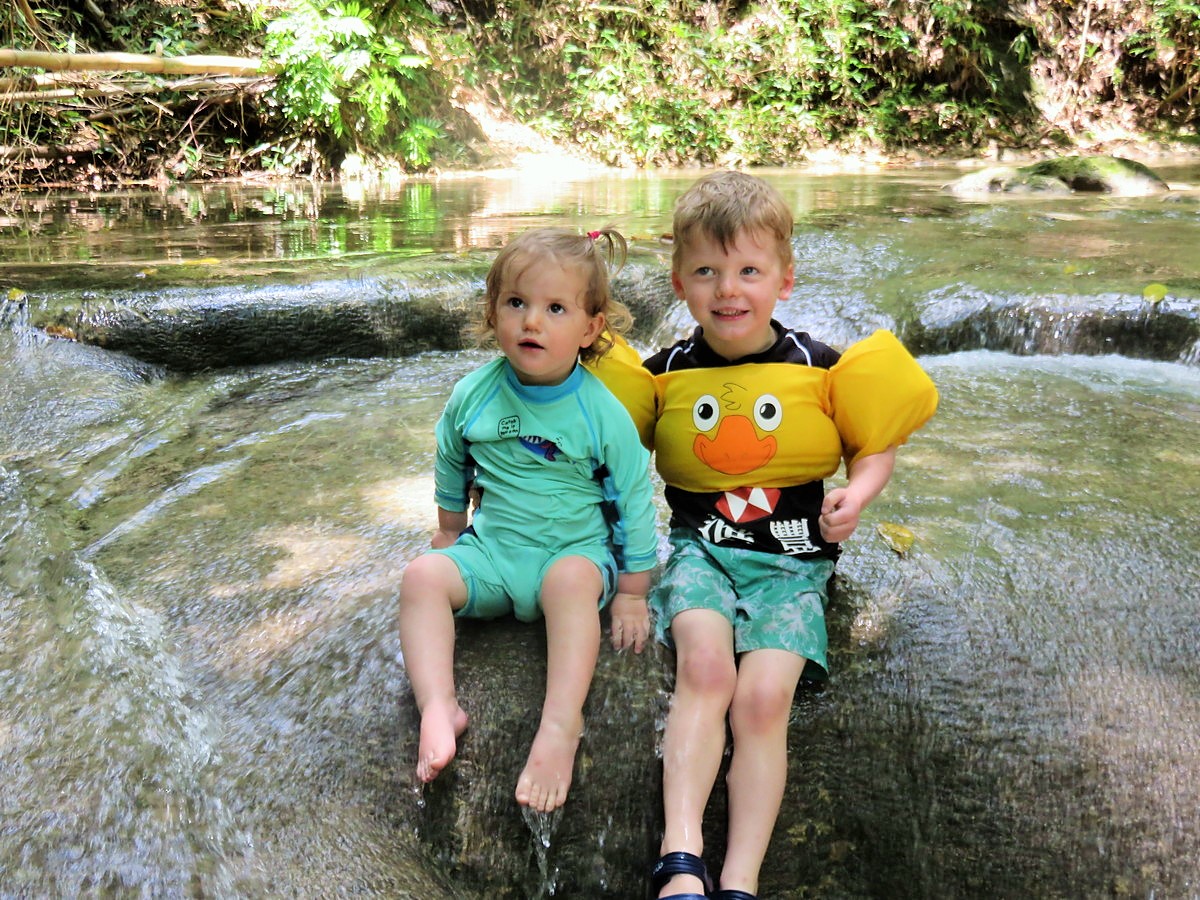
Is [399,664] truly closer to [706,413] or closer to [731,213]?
[706,413]

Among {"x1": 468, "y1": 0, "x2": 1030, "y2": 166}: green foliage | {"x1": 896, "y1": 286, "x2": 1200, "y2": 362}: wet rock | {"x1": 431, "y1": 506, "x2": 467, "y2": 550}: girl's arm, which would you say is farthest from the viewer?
{"x1": 468, "y1": 0, "x2": 1030, "y2": 166}: green foliage

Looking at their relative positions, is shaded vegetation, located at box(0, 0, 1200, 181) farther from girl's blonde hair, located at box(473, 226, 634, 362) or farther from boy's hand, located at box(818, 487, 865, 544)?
boy's hand, located at box(818, 487, 865, 544)

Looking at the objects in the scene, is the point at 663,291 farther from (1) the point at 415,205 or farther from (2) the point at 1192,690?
(1) the point at 415,205

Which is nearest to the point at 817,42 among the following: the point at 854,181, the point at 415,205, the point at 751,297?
the point at 854,181

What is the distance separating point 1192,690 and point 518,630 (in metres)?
1.36

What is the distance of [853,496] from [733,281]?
1.71ft

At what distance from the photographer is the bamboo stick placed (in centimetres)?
771

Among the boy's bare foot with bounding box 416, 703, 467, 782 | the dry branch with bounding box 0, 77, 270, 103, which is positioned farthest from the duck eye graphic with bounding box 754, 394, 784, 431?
the dry branch with bounding box 0, 77, 270, 103

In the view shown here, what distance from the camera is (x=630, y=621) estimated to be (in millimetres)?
2014

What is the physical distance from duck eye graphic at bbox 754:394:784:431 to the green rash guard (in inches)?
10.8

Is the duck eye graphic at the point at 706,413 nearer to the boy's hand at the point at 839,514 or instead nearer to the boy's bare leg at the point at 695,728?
the boy's hand at the point at 839,514

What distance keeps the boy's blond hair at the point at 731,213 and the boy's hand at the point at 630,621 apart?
76 centimetres

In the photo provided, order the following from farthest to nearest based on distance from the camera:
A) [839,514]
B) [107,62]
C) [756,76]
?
1. [756,76]
2. [107,62]
3. [839,514]

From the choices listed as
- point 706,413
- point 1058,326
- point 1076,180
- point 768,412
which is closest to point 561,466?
point 706,413
